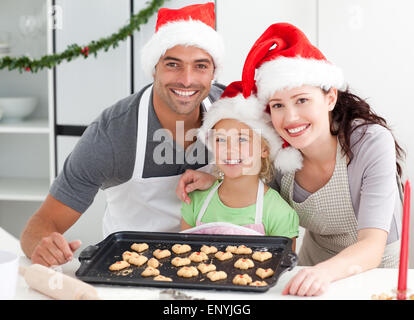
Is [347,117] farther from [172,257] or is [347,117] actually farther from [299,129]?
[172,257]

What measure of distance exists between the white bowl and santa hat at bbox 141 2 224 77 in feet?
4.68

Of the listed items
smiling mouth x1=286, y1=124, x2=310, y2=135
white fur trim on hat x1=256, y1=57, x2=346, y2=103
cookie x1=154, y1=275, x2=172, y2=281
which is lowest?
cookie x1=154, y1=275, x2=172, y2=281

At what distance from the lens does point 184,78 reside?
5.59ft

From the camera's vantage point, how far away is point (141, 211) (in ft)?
6.10

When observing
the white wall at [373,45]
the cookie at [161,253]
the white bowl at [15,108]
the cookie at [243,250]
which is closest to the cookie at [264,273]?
the cookie at [243,250]

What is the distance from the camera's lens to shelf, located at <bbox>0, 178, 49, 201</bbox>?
116 inches

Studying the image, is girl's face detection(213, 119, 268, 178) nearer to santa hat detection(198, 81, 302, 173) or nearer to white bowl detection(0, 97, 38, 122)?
santa hat detection(198, 81, 302, 173)

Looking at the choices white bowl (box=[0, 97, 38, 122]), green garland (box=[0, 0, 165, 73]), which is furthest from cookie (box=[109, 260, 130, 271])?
white bowl (box=[0, 97, 38, 122])

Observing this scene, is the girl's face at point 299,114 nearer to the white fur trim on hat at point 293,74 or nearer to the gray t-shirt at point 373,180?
the white fur trim on hat at point 293,74

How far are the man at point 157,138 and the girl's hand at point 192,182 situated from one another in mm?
101

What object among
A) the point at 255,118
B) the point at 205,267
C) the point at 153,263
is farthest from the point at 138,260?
the point at 255,118
